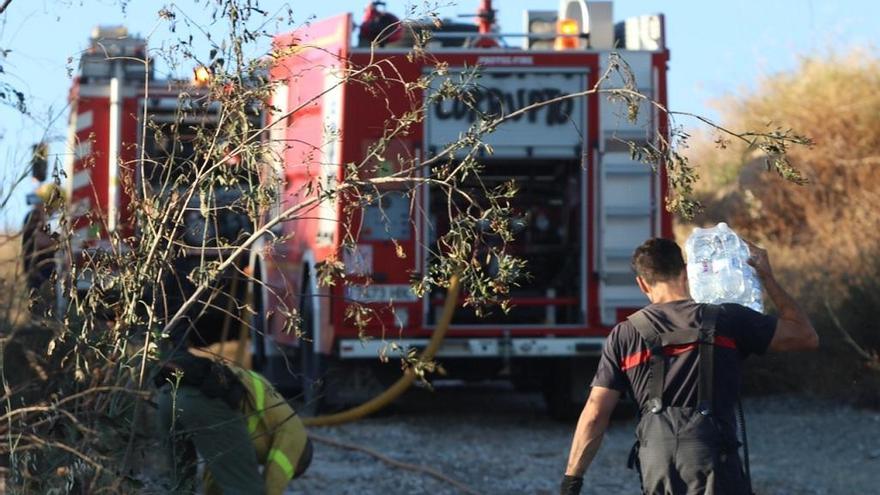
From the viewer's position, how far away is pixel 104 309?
4719mm

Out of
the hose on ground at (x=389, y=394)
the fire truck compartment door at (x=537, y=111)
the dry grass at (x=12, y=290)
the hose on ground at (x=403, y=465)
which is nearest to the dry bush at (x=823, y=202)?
the fire truck compartment door at (x=537, y=111)

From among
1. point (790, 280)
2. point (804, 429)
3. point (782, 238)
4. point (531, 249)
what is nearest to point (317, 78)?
point (531, 249)

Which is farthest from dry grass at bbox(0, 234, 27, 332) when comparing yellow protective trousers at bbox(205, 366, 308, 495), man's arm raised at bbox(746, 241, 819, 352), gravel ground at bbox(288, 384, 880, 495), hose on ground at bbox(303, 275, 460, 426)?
hose on ground at bbox(303, 275, 460, 426)

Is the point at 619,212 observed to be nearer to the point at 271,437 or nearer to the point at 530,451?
the point at 530,451

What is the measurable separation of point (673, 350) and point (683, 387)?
0.41ft

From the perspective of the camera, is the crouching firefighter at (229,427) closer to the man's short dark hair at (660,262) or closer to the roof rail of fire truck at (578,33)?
the man's short dark hair at (660,262)

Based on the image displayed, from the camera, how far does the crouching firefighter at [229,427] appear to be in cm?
560

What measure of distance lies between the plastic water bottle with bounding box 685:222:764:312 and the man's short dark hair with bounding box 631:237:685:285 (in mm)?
332

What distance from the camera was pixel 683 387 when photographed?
4.97 m

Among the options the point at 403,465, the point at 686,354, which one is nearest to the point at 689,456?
the point at 686,354

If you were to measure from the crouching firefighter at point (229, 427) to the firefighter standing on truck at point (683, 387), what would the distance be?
1226 mm

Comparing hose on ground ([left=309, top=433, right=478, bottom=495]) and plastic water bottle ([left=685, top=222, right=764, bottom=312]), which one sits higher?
plastic water bottle ([left=685, top=222, right=764, bottom=312])

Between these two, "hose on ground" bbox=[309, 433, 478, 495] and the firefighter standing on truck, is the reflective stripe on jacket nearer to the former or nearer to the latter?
the firefighter standing on truck

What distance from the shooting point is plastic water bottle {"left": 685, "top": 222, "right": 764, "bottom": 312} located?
18.2 feet
